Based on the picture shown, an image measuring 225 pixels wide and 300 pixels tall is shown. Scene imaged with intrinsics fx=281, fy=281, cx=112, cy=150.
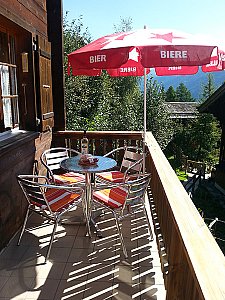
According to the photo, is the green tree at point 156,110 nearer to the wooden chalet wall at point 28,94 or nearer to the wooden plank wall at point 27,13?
the wooden chalet wall at point 28,94

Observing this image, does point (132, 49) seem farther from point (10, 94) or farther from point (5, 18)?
point (10, 94)

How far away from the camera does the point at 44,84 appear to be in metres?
3.77

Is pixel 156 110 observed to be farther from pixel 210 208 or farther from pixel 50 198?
pixel 50 198

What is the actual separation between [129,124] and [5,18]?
780 centimetres

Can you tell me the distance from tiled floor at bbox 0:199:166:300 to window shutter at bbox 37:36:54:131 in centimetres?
143

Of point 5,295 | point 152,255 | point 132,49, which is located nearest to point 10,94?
point 132,49

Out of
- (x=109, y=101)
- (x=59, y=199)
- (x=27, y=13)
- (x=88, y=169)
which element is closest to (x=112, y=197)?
(x=88, y=169)

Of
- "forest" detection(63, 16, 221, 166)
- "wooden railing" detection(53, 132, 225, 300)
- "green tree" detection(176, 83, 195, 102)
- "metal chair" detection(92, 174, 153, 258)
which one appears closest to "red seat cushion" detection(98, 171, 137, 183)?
"metal chair" detection(92, 174, 153, 258)

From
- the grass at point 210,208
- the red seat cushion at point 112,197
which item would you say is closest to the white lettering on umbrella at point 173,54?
the red seat cushion at point 112,197

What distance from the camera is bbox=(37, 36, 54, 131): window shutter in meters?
3.56

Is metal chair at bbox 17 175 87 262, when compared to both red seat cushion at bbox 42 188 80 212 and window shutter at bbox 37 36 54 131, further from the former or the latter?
window shutter at bbox 37 36 54 131

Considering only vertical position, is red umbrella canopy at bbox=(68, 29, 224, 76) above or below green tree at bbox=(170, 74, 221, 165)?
above

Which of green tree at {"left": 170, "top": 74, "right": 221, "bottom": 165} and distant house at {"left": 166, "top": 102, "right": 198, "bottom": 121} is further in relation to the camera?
distant house at {"left": 166, "top": 102, "right": 198, "bottom": 121}

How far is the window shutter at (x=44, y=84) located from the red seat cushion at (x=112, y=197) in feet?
4.12
